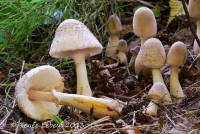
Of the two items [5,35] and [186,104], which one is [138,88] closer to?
[186,104]

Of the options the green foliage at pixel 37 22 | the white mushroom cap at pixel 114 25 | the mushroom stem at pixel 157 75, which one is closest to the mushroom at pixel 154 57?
the mushroom stem at pixel 157 75

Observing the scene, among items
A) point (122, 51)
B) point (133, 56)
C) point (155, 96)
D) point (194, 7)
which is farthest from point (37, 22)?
point (155, 96)

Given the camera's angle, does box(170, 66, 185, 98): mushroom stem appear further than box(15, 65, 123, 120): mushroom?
Yes

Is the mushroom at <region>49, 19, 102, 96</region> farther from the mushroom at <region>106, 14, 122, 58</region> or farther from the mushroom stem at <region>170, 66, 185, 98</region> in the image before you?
the mushroom at <region>106, 14, 122, 58</region>

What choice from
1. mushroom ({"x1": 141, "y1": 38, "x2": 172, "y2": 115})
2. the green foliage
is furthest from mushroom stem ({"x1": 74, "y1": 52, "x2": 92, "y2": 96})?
the green foliage

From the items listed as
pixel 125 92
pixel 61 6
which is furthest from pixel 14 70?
pixel 125 92

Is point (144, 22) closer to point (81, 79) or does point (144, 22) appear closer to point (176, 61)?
point (176, 61)
